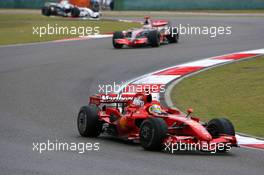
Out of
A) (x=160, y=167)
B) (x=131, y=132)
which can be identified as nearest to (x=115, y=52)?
(x=131, y=132)

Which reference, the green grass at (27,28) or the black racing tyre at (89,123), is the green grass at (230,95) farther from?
the green grass at (27,28)

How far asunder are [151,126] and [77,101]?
5.35m

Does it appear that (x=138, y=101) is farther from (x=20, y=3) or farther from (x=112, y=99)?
(x=20, y=3)

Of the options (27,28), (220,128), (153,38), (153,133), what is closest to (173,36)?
(153,38)

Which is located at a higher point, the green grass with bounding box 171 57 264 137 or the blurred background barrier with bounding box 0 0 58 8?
the green grass with bounding box 171 57 264 137

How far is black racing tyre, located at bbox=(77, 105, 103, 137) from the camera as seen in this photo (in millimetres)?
11516

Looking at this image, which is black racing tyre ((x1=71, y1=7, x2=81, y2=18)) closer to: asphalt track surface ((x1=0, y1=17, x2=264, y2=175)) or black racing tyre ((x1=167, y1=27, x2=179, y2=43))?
asphalt track surface ((x1=0, y1=17, x2=264, y2=175))

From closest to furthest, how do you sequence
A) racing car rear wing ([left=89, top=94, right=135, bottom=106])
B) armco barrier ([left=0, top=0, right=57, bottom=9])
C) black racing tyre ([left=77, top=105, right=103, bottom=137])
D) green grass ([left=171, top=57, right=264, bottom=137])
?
1. black racing tyre ([left=77, top=105, right=103, bottom=137])
2. racing car rear wing ([left=89, top=94, right=135, bottom=106])
3. green grass ([left=171, top=57, right=264, bottom=137])
4. armco barrier ([left=0, top=0, right=57, bottom=9])

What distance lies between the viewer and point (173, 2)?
56.3 m

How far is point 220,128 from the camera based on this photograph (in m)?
10.5

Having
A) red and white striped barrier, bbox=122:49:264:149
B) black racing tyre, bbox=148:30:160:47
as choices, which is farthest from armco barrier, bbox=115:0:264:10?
red and white striped barrier, bbox=122:49:264:149

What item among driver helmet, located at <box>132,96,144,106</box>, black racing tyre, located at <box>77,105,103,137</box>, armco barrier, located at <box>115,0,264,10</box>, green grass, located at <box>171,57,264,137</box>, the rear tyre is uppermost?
driver helmet, located at <box>132,96,144,106</box>

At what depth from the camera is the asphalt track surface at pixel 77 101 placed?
910 cm

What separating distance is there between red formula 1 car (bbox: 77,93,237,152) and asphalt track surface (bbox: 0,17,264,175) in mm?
154
